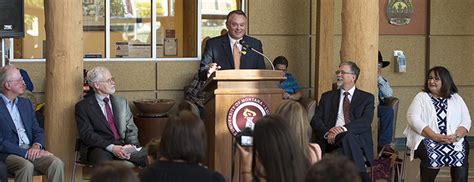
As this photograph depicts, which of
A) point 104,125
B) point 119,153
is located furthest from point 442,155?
point 104,125

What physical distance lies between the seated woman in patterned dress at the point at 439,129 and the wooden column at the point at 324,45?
2.55 meters

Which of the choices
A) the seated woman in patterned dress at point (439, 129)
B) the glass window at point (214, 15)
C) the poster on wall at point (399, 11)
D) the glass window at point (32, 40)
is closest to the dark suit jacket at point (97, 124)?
the seated woman in patterned dress at point (439, 129)

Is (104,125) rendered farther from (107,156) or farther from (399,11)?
(399,11)

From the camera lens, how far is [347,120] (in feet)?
27.3

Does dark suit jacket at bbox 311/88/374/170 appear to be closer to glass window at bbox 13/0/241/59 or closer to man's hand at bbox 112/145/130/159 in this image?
man's hand at bbox 112/145/130/159

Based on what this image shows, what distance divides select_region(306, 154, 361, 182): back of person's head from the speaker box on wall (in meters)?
5.52

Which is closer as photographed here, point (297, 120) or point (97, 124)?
point (297, 120)

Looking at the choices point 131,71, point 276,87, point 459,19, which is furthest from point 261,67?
point 459,19

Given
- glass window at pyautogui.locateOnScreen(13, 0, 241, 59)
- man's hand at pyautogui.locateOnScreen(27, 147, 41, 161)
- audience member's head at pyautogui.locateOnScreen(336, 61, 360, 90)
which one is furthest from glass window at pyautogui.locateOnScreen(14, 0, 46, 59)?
audience member's head at pyautogui.locateOnScreen(336, 61, 360, 90)

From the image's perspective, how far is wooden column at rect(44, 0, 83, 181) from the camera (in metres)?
8.00

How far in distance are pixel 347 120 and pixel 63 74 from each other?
2.32 metres

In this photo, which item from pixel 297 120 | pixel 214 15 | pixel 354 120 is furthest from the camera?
pixel 214 15

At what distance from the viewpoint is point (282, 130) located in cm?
460

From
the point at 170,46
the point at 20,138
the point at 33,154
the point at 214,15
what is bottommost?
the point at 33,154
